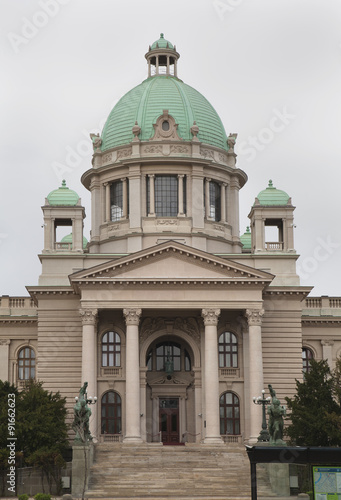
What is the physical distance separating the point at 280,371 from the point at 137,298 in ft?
38.5

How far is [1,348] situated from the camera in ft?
248

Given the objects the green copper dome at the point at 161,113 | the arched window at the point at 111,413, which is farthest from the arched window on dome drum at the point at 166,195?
the arched window at the point at 111,413

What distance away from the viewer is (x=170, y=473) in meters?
55.2

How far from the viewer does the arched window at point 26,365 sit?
247ft

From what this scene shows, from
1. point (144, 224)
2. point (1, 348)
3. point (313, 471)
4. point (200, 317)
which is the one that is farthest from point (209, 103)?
point (313, 471)

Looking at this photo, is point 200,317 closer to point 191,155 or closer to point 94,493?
point 191,155

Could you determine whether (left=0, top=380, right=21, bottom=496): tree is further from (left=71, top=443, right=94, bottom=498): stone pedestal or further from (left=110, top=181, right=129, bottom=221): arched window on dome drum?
(left=110, top=181, right=129, bottom=221): arched window on dome drum

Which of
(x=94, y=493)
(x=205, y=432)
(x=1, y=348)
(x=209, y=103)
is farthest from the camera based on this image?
(x=209, y=103)

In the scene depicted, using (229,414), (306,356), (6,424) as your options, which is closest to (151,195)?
(306,356)

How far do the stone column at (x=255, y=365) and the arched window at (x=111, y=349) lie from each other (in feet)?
31.3

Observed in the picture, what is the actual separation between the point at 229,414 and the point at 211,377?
15.4ft

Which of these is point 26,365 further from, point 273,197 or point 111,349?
point 273,197

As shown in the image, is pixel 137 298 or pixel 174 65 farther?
pixel 174 65

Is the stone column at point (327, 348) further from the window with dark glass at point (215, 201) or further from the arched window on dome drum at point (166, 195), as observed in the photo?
the arched window on dome drum at point (166, 195)
